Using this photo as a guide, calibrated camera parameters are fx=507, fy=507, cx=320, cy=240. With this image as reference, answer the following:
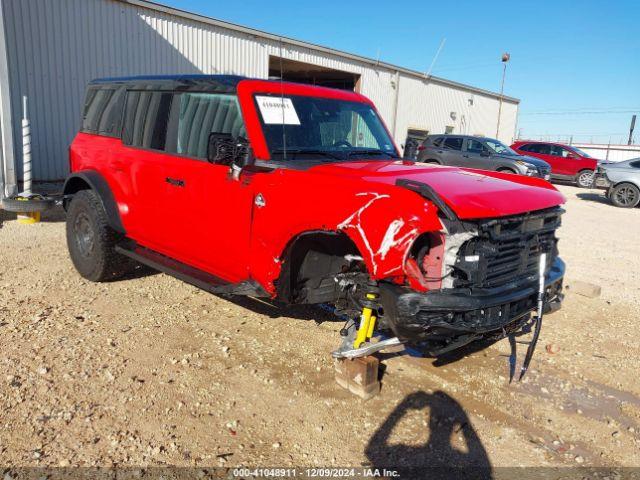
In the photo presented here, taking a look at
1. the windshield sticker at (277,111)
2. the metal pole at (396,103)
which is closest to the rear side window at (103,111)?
the windshield sticker at (277,111)

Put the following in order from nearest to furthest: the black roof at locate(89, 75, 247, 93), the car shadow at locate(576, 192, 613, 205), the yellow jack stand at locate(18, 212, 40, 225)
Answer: the black roof at locate(89, 75, 247, 93) < the yellow jack stand at locate(18, 212, 40, 225) < the car shadow at locate(576, 192, 613, 205)

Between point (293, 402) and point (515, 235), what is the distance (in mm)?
1832

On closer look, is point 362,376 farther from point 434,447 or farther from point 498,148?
point 498,148

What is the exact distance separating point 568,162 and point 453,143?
635cm

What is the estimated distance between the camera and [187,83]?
4.38 metres

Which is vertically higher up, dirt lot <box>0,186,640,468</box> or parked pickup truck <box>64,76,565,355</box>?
parked pickup truck <box>64,76,565,355</box>

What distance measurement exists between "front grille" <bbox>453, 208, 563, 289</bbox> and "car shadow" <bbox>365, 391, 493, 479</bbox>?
0.95 meters

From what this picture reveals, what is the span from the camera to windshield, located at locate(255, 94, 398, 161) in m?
3.88

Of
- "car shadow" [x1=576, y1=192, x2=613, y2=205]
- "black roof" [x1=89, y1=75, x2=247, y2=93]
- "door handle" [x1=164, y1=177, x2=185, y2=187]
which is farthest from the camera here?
"car shadow" [x1=576, y1=192, x2=613, y2=205]

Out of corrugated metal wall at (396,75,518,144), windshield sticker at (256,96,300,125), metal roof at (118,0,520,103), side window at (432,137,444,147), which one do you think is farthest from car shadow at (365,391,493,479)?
corrugated metal wall at (396,75,518,144)

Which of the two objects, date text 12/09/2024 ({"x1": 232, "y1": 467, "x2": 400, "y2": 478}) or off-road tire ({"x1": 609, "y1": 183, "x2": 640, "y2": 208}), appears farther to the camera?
off-road tire ({"x1": 609, "y1": 183, "x2": 640, "y2": 208})

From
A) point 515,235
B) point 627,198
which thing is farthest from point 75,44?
point 627,198

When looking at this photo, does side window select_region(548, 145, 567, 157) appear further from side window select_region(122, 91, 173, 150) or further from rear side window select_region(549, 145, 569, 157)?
side window select_region(122, 91, 173, 150)

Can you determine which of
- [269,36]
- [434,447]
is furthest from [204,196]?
[269,36]
